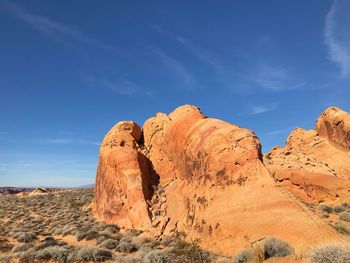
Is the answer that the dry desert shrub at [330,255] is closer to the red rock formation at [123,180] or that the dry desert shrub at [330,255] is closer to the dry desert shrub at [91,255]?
the dry desert shrub at [91,255]

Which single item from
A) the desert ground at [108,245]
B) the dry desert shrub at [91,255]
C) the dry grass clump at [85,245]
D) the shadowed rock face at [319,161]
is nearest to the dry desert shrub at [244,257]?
the desert ground at [108,245]

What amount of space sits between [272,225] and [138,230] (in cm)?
1081

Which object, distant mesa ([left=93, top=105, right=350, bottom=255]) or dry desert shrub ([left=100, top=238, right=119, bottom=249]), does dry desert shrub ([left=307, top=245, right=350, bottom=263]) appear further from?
dry desert shrub ([left=100, top=238, right=119, bottom=249])

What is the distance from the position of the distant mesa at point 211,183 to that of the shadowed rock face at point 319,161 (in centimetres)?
10

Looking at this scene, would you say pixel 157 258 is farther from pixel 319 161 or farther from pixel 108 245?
pixel 319 161

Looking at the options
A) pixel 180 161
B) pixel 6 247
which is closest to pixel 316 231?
pixel 180 161

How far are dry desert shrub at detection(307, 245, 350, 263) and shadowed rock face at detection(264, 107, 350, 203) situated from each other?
22.6 m

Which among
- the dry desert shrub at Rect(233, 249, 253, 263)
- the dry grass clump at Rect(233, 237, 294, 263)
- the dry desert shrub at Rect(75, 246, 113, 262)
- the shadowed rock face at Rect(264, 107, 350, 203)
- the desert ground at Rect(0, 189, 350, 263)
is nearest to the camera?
the dry grass clump at Rect(233, 237, 294, 263)

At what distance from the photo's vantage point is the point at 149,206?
23.0 meters

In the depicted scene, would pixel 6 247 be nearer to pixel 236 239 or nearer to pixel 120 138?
pixel 120 138

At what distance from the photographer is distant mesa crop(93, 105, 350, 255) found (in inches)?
547

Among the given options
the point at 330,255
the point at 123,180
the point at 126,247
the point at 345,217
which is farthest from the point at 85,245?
the point at 345,217

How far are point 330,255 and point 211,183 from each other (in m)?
9.65

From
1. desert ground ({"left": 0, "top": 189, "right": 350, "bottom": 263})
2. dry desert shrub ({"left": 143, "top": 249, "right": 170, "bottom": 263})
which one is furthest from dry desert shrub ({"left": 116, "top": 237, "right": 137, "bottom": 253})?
dry desert shrub ({"left": 143, "top": 249, "right": 170, "bottom": 263})
